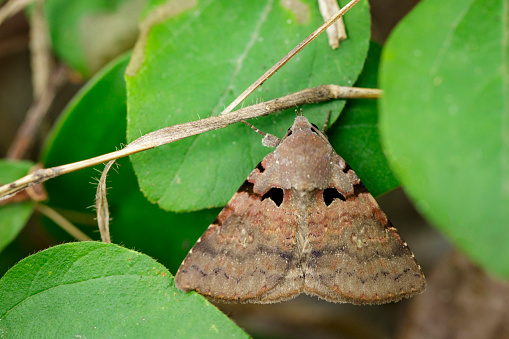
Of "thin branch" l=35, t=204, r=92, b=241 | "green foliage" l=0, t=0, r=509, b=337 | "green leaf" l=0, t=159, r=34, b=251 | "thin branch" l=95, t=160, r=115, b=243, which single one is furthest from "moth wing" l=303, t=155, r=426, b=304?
"green leaf" l=0, t=159, r=34, b=251

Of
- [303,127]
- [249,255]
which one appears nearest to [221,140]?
[303,127]

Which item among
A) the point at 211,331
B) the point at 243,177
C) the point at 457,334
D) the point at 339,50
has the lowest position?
the point at 457,334

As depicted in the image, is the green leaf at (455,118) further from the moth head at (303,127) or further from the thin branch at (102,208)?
the thin branch at (102,208)

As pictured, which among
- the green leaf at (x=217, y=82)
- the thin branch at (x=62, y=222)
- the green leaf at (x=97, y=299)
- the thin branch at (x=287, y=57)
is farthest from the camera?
the thin branch at (x=62, y=222)

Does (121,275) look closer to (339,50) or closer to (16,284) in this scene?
(16,284)

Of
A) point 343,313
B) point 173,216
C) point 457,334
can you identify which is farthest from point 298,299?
point 173,216

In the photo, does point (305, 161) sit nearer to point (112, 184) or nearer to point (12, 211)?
point (112, 184)

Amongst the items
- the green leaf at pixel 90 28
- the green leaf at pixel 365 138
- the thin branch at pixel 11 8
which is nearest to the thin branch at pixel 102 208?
the green leaf at pixel 365 138
